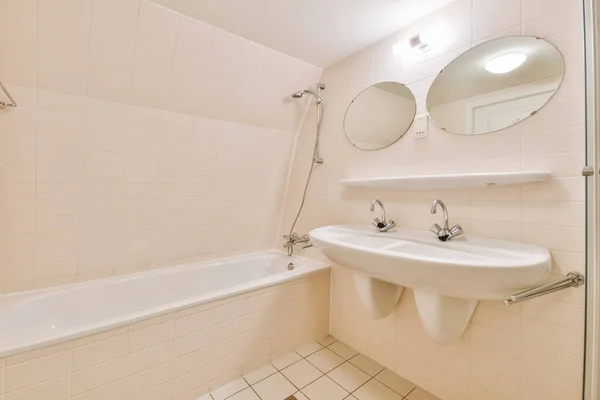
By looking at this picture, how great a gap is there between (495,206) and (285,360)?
4.70 ft

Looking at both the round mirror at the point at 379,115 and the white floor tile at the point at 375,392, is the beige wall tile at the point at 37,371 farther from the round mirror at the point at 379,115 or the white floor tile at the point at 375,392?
the round mirror at the point at 379,115

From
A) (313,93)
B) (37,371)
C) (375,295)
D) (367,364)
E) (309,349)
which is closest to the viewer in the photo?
(37,371)

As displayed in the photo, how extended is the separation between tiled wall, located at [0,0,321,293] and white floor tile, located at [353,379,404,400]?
1338 mm

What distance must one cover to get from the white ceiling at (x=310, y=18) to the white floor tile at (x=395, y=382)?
2.00m

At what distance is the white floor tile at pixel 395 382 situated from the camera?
54.7 inches

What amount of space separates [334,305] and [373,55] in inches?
67.9

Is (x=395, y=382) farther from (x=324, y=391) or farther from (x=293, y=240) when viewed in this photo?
(x=293, y=240)

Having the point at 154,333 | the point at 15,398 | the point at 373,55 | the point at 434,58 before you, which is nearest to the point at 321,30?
the point at 373,55

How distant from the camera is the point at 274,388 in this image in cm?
138

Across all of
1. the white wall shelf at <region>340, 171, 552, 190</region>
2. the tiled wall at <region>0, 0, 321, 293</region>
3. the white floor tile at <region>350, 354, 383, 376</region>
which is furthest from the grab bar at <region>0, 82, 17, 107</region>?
the white floor tile at <region>350, 354, 383, 376</region>

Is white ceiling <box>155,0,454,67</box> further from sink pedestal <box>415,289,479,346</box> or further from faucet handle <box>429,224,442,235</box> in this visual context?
sink pedestal <box>415,289,479,346</box>

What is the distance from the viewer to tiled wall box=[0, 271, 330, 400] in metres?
0.97

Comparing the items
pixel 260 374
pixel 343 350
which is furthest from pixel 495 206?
pixel 260 374

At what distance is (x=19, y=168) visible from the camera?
1.32 metres
